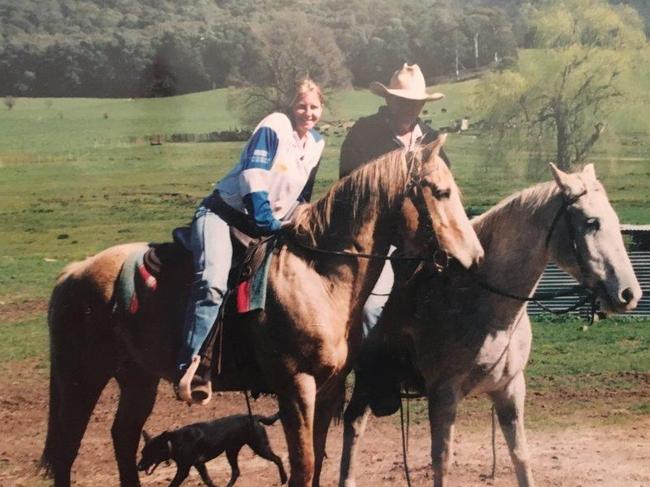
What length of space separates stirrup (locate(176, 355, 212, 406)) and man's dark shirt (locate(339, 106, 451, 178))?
5.51ft

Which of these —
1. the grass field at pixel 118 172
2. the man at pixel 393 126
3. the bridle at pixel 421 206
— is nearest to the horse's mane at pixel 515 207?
the bridle at pixel 421 206

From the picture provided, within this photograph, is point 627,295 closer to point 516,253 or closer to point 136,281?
point 516,253

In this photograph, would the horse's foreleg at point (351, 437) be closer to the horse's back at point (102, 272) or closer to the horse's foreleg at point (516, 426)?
the horse's foreleg at point (516, 426)

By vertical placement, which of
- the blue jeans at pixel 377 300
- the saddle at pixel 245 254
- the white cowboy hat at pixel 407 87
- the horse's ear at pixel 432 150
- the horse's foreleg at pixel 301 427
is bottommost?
the horse's foreleg at pixel 301 427

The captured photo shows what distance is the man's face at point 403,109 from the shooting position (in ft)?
19.2

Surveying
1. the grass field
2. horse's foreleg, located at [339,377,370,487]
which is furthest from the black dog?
the grass field

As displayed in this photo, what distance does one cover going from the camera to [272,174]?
16.3 ft

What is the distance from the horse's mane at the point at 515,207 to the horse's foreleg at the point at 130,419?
233cm

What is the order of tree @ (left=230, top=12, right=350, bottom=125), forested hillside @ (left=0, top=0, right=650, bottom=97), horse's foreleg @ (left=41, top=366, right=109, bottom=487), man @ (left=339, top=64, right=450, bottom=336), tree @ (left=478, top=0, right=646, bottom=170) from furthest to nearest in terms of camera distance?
tree @ (left=478, top=0, right=646, bottom=170) → tree @ (left=230, top=12, right=350, bottom=125) → forested hillside @ (left=0, top=0, right=650, bottom=97) → man @ (left=339, top=64, right=450, bottom=336) → horse's foreleg @ (left=41, top=366, right=109, bottom=487)

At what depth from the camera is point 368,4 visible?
19562 millimetres

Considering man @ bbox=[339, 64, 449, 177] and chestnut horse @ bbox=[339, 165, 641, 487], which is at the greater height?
man @ bbox=[339, 64, 449, 177]

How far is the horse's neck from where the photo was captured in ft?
16.5

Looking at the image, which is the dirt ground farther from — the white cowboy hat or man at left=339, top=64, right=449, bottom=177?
the white cowboy hat

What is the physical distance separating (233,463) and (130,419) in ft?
3.10
